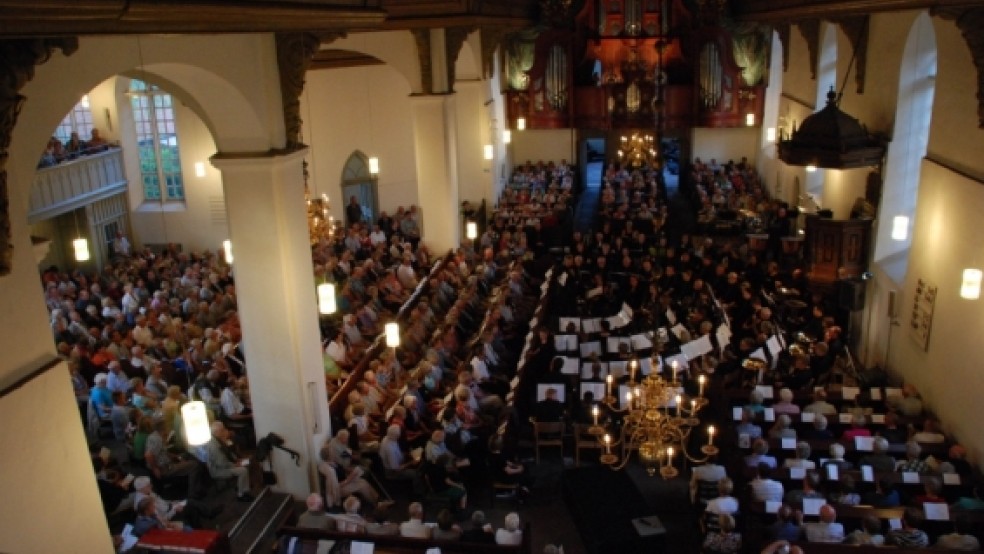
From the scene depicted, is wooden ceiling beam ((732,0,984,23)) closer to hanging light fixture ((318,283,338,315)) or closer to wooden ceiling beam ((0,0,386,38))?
wooden ceiling beam ((0,0,386,38))

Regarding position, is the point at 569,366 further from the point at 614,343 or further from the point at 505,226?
the point at 505,226

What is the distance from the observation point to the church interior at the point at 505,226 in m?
6.41

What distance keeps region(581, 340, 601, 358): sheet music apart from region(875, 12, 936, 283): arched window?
4.59 metres

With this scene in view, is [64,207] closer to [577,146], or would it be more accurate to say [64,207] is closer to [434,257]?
[434,257]

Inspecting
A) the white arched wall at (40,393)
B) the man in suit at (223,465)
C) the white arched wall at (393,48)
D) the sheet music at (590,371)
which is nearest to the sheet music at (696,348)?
the sheet music at (590,371)

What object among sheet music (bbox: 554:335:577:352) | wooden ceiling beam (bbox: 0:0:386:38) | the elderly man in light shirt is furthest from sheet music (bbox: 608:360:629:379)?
wooden ceiling beam (bbox: 0:0:386:38)

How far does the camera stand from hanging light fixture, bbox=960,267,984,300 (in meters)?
9.38

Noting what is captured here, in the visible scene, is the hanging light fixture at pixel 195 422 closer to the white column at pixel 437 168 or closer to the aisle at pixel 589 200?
the white column at pixel 437 168

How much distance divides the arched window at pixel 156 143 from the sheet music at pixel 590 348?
1322 cm

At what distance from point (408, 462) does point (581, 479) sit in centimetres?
212

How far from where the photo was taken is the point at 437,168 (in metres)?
17.2

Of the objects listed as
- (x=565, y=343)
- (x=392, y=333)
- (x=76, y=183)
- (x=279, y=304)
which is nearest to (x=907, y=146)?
(x=565, y=343)


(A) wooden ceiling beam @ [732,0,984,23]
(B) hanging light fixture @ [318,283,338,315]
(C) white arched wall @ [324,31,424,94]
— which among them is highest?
(A) wooden ceiling beam @ [732,0,984,23]

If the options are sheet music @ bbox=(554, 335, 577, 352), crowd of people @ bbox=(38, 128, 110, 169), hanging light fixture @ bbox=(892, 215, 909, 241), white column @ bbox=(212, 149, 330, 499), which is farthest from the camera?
crowd of people @ bbox=(38, 128, 110, 169)
